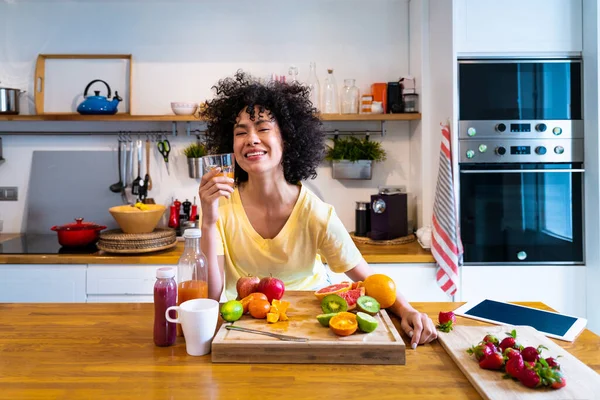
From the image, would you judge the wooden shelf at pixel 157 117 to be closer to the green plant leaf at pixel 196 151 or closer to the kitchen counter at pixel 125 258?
the green plant leaf at pixel 196 151

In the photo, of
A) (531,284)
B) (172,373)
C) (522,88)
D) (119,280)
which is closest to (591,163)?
(522,88)

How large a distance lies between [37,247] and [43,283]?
27 centimetres

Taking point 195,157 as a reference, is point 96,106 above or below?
above

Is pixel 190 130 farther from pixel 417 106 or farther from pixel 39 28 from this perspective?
pixel 417 106

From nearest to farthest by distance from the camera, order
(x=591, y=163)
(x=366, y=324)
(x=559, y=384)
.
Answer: (x=559, y=384) < (x=366, y=324) < (x=591, y=163)

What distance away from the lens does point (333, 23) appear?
3.36 m

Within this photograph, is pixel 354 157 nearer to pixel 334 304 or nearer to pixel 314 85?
pixel 314 85

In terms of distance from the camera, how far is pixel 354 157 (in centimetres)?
324

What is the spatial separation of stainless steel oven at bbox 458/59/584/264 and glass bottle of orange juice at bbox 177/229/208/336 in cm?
180

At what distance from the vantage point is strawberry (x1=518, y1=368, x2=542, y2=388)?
39.8 inches

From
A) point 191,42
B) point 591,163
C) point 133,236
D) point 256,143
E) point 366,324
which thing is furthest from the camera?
point 191,42

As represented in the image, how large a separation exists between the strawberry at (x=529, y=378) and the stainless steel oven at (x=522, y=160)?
1.78 metres

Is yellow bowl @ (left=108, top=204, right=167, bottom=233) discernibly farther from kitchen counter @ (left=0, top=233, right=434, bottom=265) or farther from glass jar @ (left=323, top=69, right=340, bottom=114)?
glass jar @ (left=323, top=69, right=340, bottom=114)

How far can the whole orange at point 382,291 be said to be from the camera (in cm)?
147
